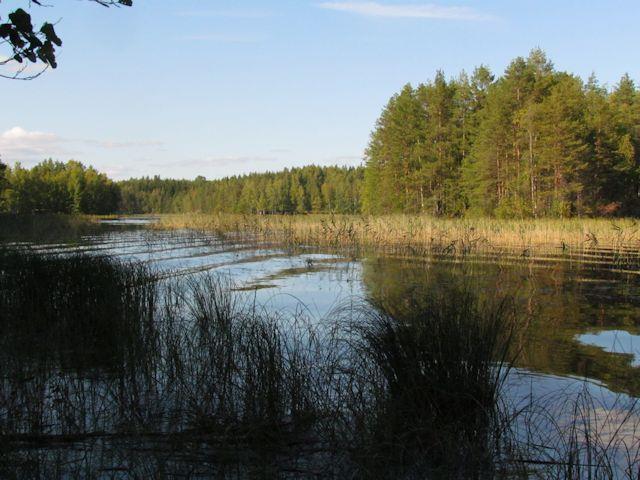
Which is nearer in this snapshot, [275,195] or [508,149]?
[508,149]

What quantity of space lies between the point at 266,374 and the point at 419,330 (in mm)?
1289

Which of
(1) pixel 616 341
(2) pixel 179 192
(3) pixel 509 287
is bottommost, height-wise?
(1) pixel 616 341

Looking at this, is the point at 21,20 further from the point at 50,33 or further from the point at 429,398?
the point at 429,398

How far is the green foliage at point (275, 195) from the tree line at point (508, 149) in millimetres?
35741

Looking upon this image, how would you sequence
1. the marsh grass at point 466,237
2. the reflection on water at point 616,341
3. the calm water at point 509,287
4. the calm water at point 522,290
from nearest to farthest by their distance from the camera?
1. the calm water at point 522,290
2. the calm water at point 509,287
3. the reflection on water at point 616,341
4. the marsh grass at point 466,237

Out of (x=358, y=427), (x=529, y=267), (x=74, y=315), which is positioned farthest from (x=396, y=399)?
(x=529, y=267)

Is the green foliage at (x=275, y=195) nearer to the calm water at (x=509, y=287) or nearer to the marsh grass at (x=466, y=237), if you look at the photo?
the marsh grass at (x=466, y=237)

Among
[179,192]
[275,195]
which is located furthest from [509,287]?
[179,192]

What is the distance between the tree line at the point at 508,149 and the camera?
35.7 meters

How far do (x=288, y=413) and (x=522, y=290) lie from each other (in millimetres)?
8250

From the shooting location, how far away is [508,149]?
1561 inches

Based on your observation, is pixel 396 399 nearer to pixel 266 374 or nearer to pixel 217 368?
pixel 266 374

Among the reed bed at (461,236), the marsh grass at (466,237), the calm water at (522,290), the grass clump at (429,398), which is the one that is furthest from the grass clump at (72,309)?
the reed bed at (461,236)

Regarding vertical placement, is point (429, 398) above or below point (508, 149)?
below
